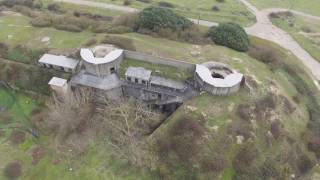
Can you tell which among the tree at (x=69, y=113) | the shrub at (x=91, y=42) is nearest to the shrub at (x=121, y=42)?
the shrub at (x=91, y=42)

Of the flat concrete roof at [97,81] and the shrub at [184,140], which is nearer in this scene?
the shrub at [184,140]

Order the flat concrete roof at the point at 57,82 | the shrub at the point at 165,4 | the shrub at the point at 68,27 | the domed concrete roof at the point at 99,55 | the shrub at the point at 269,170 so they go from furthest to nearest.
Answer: the shrub at the point at 165,4
the shrub at the point at 68,27
the domed concrete roof at the point at 99,55
the flat concrete roof at the point at 57,82
the shrub at the point at 269,170

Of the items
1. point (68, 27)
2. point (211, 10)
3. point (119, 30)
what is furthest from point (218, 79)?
point (211, 10)

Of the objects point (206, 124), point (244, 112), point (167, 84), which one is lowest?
point (206, 124)

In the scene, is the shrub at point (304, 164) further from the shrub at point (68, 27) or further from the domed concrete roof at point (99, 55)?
the shrub at point (68, 27)

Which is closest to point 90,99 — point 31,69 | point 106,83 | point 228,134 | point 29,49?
point 106,83

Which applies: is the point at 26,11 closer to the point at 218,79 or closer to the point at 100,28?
the point at 100,28

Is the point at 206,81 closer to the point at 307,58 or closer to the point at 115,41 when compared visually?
the point at 115,41
